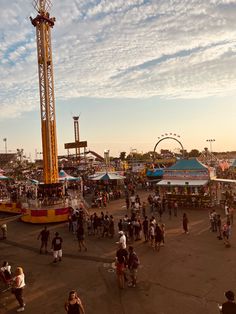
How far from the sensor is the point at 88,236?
1664cm

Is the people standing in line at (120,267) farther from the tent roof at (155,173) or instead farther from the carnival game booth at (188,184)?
the tent roof at (155,173)

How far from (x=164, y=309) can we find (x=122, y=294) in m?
1.54

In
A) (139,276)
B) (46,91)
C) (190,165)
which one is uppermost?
(46,91)

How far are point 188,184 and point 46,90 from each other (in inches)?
583

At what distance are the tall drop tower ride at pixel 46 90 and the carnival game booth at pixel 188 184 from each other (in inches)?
401

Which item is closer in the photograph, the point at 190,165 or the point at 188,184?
the point at 188,184

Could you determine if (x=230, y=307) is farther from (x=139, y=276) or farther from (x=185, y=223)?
(x=185, y=223)

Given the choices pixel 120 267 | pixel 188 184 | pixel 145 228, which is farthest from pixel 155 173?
pixel 120 267

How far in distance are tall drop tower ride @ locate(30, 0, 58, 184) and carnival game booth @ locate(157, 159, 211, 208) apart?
10174 millimetres

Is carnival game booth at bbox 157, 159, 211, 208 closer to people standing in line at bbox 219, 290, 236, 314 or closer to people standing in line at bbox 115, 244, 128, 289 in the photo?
people standing in line at bbox 115, 244, 128, 289

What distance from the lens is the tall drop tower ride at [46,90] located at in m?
26.6

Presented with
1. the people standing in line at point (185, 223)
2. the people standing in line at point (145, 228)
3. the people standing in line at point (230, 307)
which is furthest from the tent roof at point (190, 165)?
the people standing in line at point (230, 307)

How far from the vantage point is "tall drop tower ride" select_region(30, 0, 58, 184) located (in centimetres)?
2656

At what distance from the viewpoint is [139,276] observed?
1046cm
